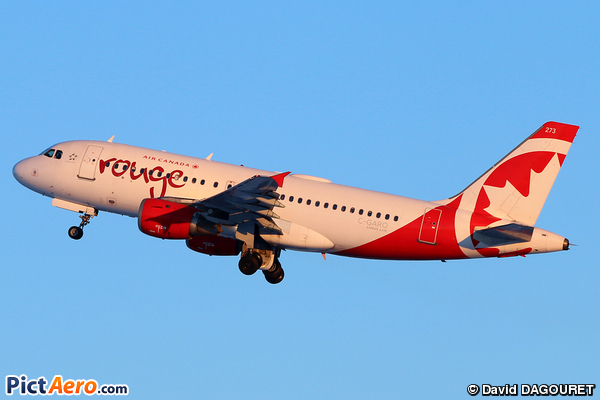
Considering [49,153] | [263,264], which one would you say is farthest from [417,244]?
[49,153]

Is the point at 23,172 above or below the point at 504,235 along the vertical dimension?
above

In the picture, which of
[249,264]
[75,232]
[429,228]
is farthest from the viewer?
[75,232]

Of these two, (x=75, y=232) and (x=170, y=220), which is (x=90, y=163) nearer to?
(x=75, y=232)

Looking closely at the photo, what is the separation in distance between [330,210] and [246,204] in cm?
447

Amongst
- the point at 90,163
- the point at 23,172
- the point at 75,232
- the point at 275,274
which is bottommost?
the point at 275,274

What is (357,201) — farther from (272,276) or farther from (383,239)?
(272,276)

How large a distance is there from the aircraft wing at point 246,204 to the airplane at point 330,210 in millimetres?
51

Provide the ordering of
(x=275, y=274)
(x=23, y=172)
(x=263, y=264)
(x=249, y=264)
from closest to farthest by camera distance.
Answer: (x=249, y=264), (x=263, y=264), (x=275, y=274), (x=23, y=172)

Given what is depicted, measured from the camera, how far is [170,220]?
3966 cm

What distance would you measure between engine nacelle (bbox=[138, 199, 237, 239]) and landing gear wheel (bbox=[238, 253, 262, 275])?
7.79 feet

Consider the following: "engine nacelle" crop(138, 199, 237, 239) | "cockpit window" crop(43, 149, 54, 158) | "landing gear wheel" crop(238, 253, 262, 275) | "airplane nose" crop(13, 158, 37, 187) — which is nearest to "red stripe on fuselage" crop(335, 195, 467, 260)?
"landing gear wheel" crop(238, 253, 262, 275)

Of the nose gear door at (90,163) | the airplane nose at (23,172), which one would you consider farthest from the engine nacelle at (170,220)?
the airplane nose at (23,172)

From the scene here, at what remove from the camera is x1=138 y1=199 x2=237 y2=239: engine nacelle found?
130ft

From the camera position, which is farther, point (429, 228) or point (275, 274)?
point (275, 274)
